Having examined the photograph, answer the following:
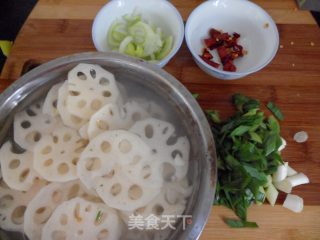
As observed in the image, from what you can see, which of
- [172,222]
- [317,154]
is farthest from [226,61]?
[172,222]

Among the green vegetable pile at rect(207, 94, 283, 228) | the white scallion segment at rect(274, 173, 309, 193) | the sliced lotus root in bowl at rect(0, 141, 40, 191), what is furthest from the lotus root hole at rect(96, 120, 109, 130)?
the white scallion segment at rect(274, 173, 309, 193)

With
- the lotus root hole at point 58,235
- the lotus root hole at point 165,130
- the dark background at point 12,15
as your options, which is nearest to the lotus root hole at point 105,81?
the lotus root hole at point 165,130

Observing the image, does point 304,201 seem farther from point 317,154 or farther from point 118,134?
point 118,134

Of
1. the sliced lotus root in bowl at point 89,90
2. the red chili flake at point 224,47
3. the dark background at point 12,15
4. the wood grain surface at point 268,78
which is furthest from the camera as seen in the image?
the dark background at point 12,15

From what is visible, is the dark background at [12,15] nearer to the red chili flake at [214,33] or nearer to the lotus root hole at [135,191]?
the red chili flake at [214,33]

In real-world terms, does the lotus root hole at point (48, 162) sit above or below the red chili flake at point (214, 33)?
below

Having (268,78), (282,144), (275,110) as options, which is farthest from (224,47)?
(282,144)

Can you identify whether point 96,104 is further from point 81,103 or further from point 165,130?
point 165,130

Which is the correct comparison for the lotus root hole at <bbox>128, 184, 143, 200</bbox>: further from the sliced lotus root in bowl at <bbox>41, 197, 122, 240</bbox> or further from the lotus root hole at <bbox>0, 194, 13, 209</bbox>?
the lotus root hole at <bbox>0, 194, 13, 209</bbox>
